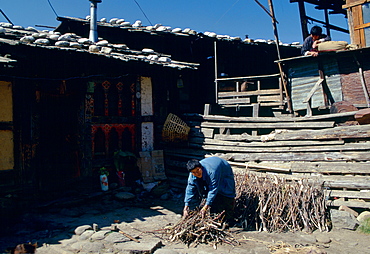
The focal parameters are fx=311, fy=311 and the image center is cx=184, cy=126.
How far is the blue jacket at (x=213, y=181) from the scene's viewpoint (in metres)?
5.62

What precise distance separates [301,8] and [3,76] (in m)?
11.4

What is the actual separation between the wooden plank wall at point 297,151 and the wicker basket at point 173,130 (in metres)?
0.35

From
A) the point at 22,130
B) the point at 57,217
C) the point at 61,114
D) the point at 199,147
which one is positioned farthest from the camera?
the point at 199,147

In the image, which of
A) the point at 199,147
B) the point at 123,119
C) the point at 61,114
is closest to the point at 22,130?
the point at 61,114

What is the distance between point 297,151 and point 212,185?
148 inches

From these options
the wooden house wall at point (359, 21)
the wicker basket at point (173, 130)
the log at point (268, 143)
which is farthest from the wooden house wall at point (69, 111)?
the wooden house wall at point (359, 21)

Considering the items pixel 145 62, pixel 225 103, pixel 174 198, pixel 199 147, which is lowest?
pixel 174 198

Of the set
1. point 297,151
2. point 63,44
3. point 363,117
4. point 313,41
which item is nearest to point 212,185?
point 297,151

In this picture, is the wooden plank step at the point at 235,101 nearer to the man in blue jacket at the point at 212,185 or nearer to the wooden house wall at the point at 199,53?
the wooden house wall at the point at 199,53

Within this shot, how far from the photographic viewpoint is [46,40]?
24.1ft

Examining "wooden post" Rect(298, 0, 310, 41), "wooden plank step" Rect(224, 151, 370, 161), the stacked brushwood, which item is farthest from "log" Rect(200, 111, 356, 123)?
"wooden post" Rect(298, 0, 310, 41)

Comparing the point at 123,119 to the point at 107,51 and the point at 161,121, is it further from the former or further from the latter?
the point at 107,51

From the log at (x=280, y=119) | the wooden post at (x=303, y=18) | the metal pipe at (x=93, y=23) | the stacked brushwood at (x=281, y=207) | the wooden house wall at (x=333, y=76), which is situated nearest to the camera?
the stacked brushwood at (x=281, y=207)

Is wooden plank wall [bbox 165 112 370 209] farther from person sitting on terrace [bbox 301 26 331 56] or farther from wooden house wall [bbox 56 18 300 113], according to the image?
person sitting on terrace [bbox 301 26 331 56]
